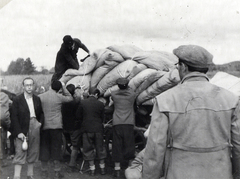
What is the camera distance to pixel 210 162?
2152 mm

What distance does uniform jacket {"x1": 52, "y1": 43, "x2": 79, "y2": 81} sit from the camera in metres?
6.70

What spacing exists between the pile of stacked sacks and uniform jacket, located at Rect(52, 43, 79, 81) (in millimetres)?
260

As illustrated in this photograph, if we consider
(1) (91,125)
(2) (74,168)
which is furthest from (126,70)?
(2) (74,168)

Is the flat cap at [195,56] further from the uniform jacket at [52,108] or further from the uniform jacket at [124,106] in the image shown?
the uniform jacket at [52,108]

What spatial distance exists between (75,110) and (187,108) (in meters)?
4.22

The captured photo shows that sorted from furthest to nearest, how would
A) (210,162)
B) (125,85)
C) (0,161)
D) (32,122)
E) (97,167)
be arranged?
(97,167) → (0,161) → (125,85) → (32,122) → (210,162)

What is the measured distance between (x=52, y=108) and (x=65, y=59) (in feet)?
4.84

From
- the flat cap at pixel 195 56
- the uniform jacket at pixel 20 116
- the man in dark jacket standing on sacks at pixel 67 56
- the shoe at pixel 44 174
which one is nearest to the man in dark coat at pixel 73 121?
the shoe at pixel 44 174

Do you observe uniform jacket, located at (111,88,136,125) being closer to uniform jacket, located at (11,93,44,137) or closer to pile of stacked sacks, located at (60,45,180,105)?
pile of stacked sacks, located at (60,45,180,105)

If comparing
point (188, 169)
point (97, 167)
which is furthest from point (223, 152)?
point (97, 167)

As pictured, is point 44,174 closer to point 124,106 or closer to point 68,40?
point 124,106

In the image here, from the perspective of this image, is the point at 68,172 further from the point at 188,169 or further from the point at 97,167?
the point at 188,169

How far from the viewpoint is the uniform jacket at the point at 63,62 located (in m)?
6.70

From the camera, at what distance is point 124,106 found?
573 cm
